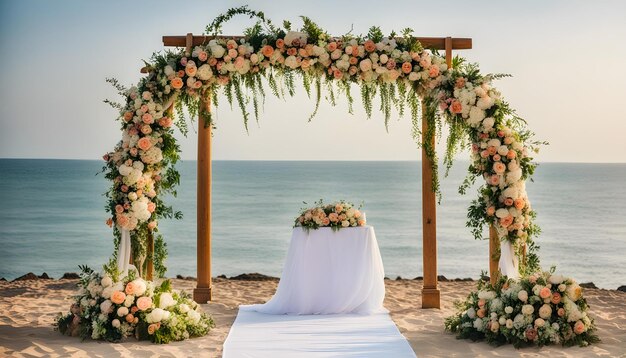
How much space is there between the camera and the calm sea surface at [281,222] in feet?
76.4

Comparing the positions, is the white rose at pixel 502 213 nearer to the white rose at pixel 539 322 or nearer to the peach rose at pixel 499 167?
the peach rose at pixel 499 167

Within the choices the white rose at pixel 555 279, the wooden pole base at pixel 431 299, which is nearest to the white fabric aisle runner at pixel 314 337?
the wooden pole base at pixel 431 299

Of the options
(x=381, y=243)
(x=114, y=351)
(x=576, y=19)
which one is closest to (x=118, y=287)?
(x=114, y=351)

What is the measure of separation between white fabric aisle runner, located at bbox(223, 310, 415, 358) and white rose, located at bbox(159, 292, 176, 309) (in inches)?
24.1

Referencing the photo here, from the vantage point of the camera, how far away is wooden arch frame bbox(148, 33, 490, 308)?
28.8ft

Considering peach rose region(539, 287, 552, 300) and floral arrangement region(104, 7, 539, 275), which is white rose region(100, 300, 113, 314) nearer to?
floral arrangement region(104, 7, 539, 275)

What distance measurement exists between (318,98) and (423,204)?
74.8 inches

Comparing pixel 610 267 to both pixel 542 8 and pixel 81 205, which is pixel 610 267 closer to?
pixel 542 8

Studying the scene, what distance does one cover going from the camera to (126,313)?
23.2 feet

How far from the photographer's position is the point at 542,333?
679cm

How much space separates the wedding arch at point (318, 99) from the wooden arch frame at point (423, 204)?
0.56 m

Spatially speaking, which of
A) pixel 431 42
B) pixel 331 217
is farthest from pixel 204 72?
pixel 431 42

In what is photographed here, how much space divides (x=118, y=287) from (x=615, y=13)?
750 inches

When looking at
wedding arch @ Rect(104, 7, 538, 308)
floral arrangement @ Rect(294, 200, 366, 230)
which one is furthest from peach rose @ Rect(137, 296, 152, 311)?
floral arrangement @ Rect(294, 200, 366, 230)
